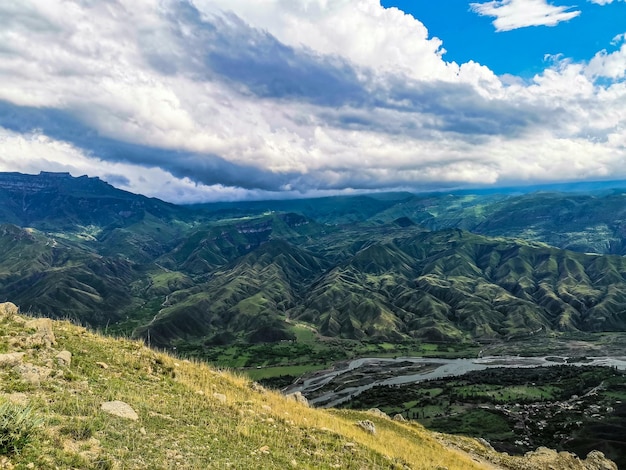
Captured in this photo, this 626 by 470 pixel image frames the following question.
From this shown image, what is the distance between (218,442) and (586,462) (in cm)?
4333

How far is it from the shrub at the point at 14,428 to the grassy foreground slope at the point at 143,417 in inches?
1.9

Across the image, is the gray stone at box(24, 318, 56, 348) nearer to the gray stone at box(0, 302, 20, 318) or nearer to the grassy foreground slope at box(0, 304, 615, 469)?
the grassy foreground slope at box(0, 304, 615, 469)

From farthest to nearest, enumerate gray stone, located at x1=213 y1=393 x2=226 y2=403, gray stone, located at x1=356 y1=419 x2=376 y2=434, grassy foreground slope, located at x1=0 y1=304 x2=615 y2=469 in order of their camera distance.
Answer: gray stone, located at x1=356 y1=419 x2=376 y2=434 < gray stone, located at x1=213 y1=393 x2=226 y2=403 < grassy foreground slope, located at x1=0 y1=304 x2=615 y2=469

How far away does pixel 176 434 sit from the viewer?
1742cm

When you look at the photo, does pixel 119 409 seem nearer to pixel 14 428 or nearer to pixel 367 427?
pixel 14 428

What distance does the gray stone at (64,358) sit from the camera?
2109cm

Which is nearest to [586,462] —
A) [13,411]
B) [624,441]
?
[13,411]

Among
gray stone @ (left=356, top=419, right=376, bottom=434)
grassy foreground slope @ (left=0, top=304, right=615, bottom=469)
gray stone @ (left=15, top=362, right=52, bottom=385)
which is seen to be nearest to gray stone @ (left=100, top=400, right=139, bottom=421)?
grassy foreground slope @ (left=0, top=304, right=615, bottom=469)

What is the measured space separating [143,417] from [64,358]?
6.50 metres

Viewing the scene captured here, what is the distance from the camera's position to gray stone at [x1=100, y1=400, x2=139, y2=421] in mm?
17516

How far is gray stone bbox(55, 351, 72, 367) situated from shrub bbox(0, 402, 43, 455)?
856cm

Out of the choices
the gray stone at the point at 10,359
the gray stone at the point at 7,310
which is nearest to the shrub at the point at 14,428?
the gray stone at the point at 10,359

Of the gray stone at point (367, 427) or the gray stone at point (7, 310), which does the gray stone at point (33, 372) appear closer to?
the gray stone at point (7, 310)

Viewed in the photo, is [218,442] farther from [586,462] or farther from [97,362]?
[586,462]
